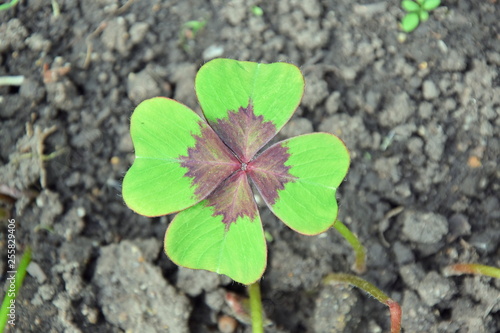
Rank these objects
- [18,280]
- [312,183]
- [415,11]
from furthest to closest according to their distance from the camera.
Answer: [415,11] < [18,280] < [312,183]

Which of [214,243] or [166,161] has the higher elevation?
[166,161]

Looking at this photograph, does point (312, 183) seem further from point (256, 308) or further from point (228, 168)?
point (256, 308)

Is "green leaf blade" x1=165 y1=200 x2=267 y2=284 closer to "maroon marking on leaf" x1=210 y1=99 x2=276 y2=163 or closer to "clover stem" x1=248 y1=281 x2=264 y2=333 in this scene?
"maroon marking on leaf" x1=210 y1=99 x2=276 y2=163

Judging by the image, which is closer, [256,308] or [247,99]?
[247,99]

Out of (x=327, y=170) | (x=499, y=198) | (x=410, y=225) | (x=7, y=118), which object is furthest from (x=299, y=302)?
(x=7, y=118)

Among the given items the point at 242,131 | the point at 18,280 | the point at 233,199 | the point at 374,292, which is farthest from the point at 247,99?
the point at 18,280
